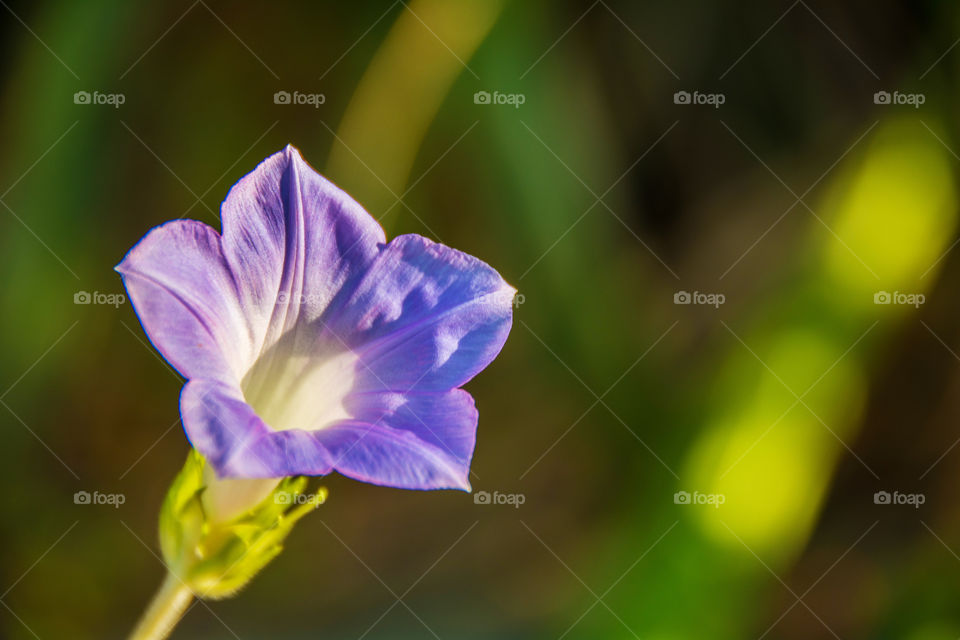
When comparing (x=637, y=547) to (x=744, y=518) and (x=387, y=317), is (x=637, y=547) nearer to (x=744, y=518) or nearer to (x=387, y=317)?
(x=744, y=518)

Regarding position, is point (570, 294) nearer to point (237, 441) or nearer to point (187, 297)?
point (187, 297)

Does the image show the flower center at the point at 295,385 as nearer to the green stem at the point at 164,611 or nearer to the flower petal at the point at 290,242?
the flower petal at the point at 290,242

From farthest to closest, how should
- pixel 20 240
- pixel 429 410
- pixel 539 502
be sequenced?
pixel 539 502, pixel 20 240, pixel 429 410

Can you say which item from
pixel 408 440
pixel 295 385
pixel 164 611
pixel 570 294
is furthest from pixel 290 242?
A: pixel 570 294

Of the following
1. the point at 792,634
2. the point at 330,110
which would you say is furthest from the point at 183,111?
the point at 792,634

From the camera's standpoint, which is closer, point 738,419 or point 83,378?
point 738,419

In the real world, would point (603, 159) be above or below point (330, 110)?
above
